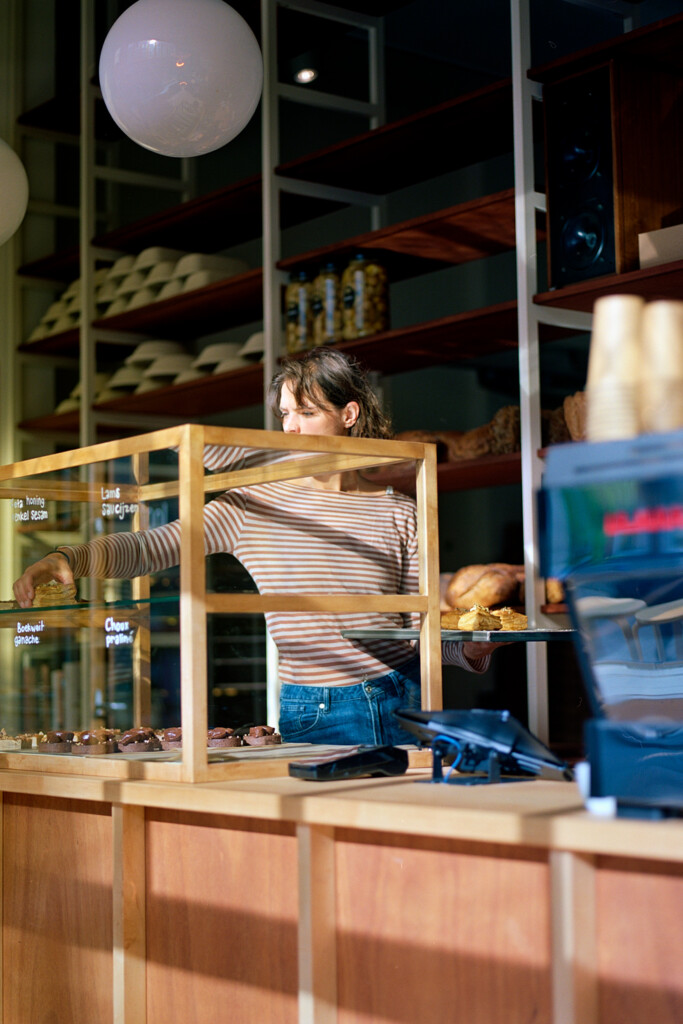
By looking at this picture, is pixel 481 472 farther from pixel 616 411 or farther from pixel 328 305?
pixel 616 411

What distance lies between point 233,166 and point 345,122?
599mm

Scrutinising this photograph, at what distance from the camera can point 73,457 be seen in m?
1.65

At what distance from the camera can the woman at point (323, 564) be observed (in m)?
1.58

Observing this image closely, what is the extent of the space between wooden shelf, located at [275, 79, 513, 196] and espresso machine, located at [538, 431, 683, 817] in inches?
85.8

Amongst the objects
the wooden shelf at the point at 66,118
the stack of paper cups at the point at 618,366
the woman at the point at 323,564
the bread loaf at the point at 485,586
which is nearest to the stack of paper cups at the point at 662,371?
the stack of paper cups at the point at 618,366

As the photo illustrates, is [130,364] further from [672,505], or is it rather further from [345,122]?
[672,505]

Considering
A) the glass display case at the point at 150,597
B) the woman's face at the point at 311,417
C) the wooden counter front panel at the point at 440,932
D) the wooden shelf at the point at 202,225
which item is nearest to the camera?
the wooden counter front panel at the point at 440,932

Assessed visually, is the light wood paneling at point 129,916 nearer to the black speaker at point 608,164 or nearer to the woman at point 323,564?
the woman at point 323,564

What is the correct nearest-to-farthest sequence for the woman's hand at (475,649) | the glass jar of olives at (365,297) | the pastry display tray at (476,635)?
the pastry display tray at (476,635) < the woman's hand at (475,649) < the glass jar of olives at (365,297)

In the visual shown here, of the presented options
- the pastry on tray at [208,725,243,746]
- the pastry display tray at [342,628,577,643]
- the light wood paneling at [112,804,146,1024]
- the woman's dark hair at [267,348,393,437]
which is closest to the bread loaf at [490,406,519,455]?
the woman's dark hair at [267,348,393,437]

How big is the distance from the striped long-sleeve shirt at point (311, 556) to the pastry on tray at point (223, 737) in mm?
158

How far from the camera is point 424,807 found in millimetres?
1093

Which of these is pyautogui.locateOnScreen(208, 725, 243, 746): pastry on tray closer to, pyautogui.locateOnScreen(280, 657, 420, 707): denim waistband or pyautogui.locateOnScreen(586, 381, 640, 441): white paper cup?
pyautogui.locateOnScreen(280, 657, 420, 707): denim waistband

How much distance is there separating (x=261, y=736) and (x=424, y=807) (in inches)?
21.8
